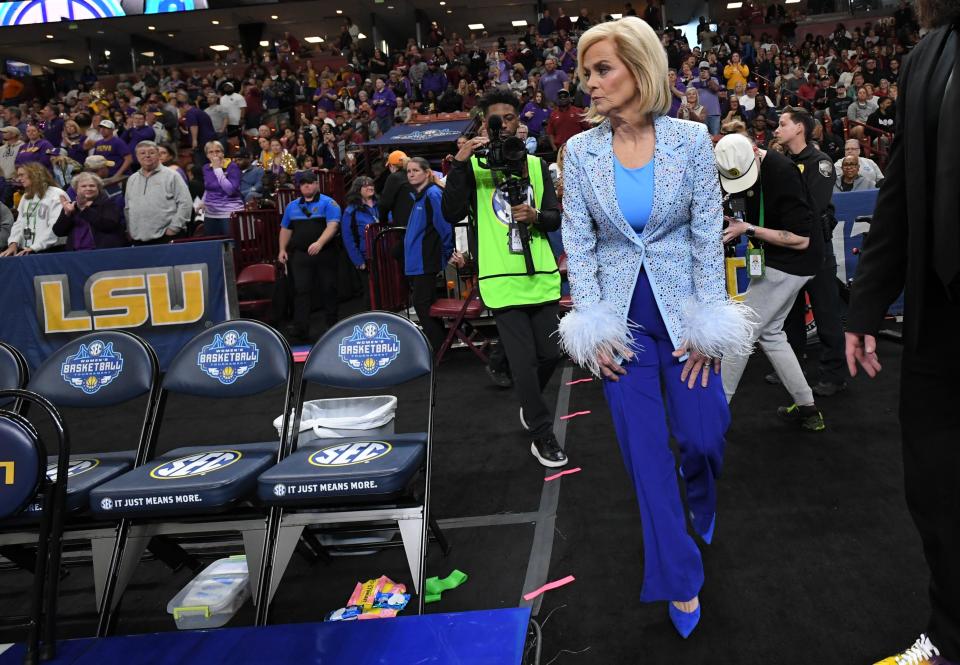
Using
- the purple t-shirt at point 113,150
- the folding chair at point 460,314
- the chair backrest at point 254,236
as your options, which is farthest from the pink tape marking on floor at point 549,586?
the purple t-shirt at point 113,150

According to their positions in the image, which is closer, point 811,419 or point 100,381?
point 100,381

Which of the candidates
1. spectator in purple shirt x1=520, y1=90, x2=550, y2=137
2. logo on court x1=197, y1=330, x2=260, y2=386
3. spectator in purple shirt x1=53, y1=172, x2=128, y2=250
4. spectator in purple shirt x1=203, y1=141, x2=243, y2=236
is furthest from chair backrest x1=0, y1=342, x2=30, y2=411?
spectator in purple shirt x1=520, y1=90, x2=550, y2=137

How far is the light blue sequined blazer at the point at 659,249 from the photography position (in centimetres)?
219

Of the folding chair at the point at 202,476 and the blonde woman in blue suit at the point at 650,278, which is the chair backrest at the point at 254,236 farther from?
the blonde woman in blue suit at the point at 650,278

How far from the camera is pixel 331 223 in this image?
7.81 meters

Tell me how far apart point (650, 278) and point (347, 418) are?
1.66 metres

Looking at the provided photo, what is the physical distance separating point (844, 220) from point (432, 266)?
375 cm

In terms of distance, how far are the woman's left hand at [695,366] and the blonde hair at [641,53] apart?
2.43ft

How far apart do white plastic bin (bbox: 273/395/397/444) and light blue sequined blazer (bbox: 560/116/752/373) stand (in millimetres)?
1318

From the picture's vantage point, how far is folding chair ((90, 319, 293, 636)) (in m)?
2.50

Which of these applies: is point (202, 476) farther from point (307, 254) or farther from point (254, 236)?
point (254, 236)

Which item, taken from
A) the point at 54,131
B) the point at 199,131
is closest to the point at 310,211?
the point at 199,131

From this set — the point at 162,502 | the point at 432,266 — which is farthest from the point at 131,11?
the point at 162,502

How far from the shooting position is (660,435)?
2.28 m
